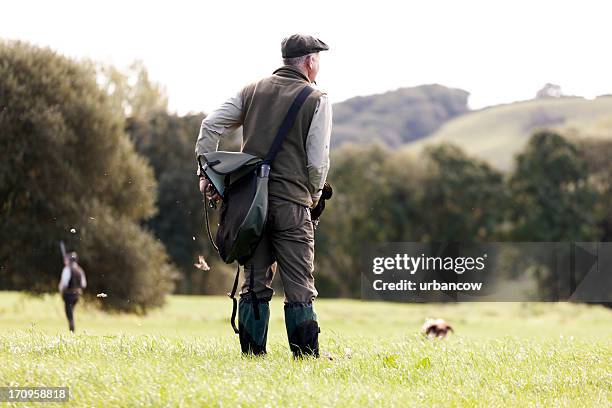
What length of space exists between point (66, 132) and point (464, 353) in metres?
26.3

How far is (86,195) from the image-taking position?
111ft

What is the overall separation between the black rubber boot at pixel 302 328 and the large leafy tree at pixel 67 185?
79.4ft

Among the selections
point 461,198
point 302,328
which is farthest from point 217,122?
point 461,198

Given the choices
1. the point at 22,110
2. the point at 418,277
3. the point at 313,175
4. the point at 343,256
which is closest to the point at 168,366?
the point at 313,175

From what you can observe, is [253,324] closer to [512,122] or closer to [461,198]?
[461,198]

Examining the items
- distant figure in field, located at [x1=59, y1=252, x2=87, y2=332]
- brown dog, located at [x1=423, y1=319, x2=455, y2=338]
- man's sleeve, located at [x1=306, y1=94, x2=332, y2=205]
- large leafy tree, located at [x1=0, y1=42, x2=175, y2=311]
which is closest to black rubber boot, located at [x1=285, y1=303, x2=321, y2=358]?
man's sleeve, located at [x1=306, y1=94, x2=332, y2=205]

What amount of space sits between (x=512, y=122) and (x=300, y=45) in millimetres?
125441

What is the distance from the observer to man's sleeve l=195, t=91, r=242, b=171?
286 inches

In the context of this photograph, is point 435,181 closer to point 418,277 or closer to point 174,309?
point 174,309

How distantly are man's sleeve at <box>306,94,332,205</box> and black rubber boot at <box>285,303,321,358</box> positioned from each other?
1.01 m

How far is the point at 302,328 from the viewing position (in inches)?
280

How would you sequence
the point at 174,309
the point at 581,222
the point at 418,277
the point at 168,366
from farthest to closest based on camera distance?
1. the point at 581,222
2. the point at 174,309
3. the point at 418,277
4. the point at 168,366

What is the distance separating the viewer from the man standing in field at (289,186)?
7.04 metres

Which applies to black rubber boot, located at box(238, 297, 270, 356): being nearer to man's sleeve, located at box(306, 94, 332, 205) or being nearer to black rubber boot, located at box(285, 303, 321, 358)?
black rubber boot, located at box(285, 303, 321, 358)
